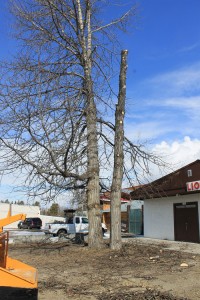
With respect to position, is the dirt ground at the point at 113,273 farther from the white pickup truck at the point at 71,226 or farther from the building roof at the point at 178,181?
the white pickup truck at the point at 71,226

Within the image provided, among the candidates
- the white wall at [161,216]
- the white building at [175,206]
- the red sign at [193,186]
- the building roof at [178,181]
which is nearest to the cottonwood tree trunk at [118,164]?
the white building at [175,206]

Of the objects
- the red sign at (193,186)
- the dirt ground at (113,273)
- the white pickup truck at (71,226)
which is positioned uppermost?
the red sign at (193,186)

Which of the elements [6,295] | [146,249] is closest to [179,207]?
[146,249]

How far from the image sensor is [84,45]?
55.6 ft

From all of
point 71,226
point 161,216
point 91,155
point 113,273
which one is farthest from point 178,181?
point 113,273

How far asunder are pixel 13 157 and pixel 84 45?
5.92m

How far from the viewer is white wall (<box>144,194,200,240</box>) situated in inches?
1014

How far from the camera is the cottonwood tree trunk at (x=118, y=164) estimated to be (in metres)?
15.6

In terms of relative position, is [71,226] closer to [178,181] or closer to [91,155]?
[178,181]

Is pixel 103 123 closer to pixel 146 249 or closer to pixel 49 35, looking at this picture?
pixel 49 35

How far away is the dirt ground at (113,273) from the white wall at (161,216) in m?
10.3

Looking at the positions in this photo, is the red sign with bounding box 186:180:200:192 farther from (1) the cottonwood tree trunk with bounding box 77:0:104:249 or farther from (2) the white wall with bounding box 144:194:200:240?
(1) the cottonwood tree trunk with bounding box 77:0:104:249

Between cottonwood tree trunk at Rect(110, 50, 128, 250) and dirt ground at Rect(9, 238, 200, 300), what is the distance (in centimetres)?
77

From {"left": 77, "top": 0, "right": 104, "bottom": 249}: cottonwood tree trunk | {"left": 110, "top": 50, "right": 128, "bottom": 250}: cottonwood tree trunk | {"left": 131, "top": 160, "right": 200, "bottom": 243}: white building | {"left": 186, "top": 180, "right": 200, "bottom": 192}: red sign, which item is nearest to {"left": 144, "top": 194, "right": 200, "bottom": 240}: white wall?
{"left": 131, "top": 160, "right": 200, "bottom": 243}: white building
